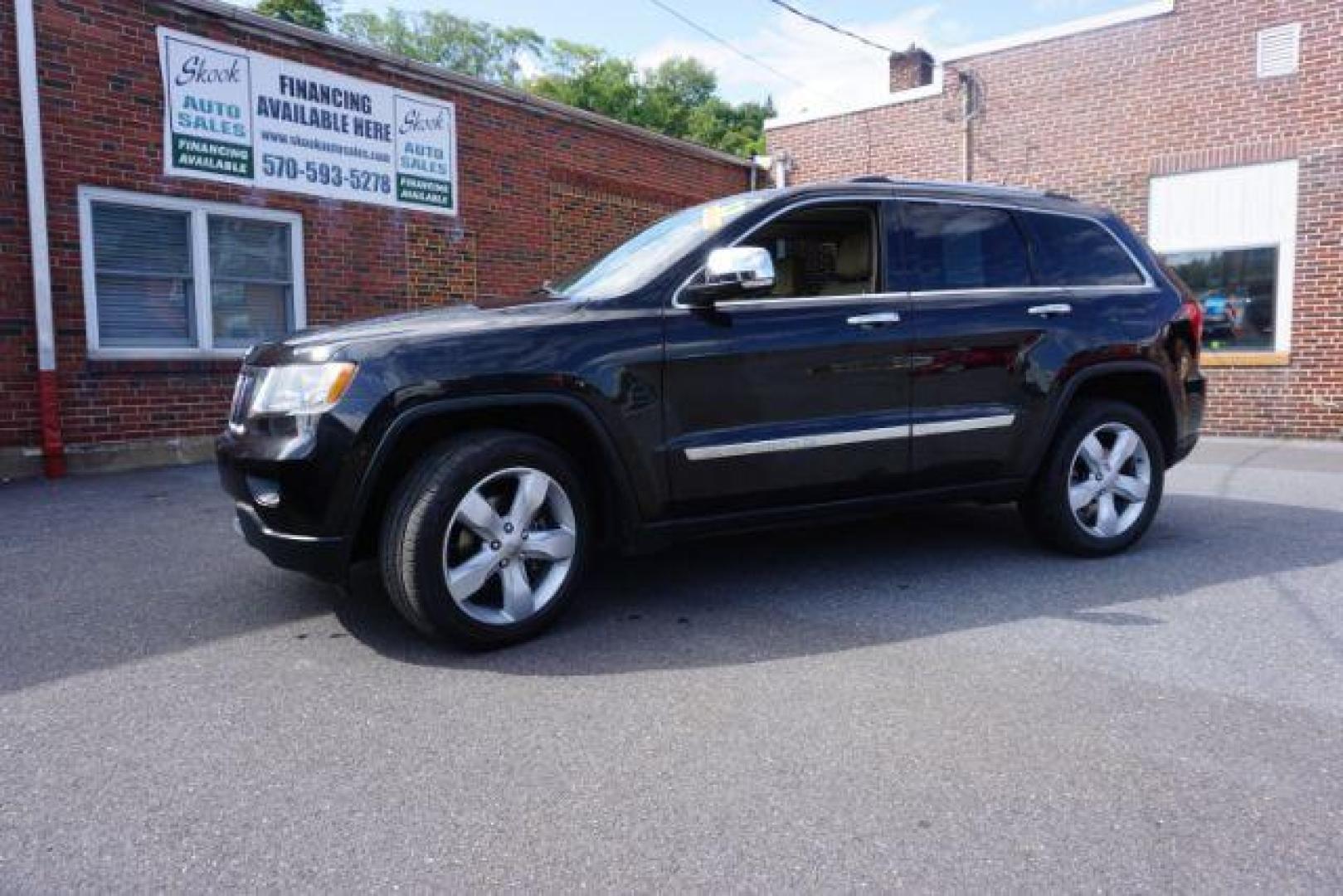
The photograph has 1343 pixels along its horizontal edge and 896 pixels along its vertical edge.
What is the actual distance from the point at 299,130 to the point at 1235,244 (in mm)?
10796

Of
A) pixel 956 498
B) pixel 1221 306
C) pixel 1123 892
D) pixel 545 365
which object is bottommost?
pixel 1123 892

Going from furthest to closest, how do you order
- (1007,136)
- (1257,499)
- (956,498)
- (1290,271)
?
(1007,136) < (1290,271) < (1257,499) < (956,498)

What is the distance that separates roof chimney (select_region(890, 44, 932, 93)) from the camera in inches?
601

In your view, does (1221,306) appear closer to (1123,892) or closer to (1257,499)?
(1257,499)

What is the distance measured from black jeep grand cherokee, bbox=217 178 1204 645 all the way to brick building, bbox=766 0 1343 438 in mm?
7413

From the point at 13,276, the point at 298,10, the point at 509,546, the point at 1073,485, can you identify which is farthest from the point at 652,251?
the point at 298,10

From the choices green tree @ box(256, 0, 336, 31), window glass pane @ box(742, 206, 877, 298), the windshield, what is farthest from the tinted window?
green tree @ box(256, 0, 336, 31)

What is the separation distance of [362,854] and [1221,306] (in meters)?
12.4

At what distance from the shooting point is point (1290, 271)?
428 inches

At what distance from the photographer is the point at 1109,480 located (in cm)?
480

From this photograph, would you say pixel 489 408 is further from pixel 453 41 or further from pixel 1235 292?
pixel 453 41

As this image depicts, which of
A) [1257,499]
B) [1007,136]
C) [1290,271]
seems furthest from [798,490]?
[1007,136]

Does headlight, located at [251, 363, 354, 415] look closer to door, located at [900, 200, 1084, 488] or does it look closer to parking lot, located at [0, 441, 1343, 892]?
parking lot, located at [0, 441, 1343, 892]

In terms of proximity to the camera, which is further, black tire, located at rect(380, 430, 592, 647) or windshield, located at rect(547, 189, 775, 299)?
windshield, located at rect(547, 189, 775, 299)
